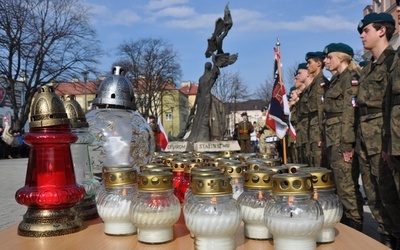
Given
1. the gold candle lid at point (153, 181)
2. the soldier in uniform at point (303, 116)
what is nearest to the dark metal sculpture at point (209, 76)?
the soldier in uniform at point (303, 116)

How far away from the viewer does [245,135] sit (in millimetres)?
17250

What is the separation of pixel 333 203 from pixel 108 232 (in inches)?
27.7

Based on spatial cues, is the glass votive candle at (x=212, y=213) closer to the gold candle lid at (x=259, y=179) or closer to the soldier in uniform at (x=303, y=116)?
the gold candle lid at (x=259, y=179)

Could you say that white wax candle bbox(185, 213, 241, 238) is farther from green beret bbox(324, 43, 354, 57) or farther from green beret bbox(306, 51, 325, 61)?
green beret bbox(306, 51, 325, 61)

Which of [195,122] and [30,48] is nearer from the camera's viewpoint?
[195,122]

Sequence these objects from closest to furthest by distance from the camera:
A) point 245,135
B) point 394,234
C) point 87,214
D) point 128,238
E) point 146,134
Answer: point 128,238 < point 87,214 < point 146,134 < point 394,234 < point 245,135

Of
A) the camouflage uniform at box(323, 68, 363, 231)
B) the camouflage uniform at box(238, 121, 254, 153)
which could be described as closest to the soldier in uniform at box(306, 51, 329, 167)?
the camouflage uniform at box(323, 68, 363, 231)

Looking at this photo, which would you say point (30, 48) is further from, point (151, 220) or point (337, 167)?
point (151, 220)

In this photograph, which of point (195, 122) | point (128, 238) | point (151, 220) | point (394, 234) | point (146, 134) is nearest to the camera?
point (151, 220)

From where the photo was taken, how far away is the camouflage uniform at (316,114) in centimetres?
611

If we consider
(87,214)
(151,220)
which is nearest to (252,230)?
(151,220)

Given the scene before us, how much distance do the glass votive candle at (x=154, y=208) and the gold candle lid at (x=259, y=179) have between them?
225 mm

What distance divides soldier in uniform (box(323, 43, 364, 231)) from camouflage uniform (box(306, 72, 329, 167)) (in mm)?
965

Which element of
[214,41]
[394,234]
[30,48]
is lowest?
[394,234]
